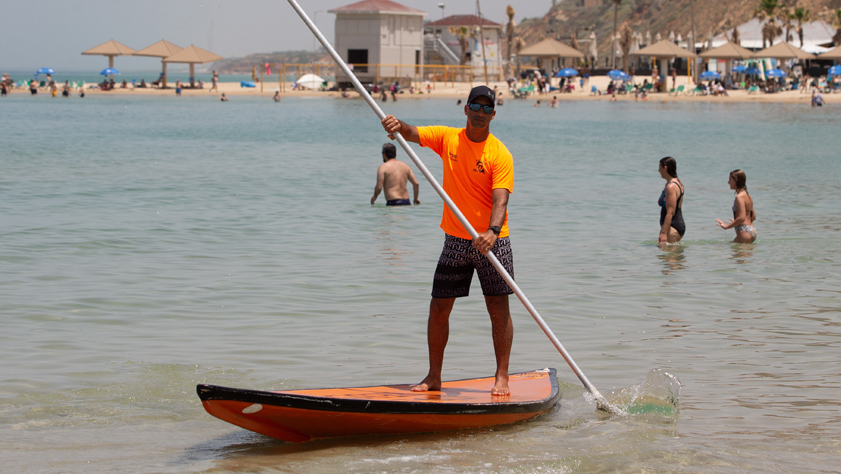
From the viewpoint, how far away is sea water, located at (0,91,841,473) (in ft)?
17.1

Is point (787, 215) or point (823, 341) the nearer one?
point (823, 341)

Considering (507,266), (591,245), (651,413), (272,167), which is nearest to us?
(507,266)

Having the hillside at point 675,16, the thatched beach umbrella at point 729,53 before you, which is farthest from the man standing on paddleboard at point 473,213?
the hillside at point 675,16

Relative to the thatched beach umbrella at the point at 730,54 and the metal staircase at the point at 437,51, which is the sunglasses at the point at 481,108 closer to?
the thatched beach umbrella at the point at 730,54

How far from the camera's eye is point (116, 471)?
4.73 meters

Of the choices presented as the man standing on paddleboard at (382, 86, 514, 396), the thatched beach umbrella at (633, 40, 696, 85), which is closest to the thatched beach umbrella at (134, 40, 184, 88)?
the thatched beach umbrella at (633, 40, 696, 85)

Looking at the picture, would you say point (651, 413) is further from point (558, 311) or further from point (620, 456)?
point (558, 311)

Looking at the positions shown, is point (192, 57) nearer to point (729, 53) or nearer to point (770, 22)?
point (729, 53)

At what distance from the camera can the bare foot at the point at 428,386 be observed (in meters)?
5.63

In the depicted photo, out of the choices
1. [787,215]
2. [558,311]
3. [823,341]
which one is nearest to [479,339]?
[558,311]

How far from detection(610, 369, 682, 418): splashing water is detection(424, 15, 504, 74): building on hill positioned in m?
83.4

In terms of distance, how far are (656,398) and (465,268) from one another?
176 cm

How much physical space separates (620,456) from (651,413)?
2.82 ft

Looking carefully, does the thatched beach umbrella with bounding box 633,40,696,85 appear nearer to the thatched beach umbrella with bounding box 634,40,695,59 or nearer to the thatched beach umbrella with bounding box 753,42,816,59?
the thatched beach umbrella with bounding box 634,40,695,59
